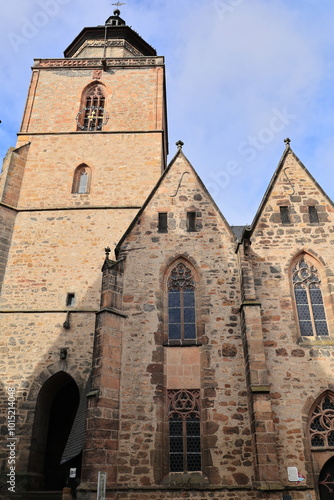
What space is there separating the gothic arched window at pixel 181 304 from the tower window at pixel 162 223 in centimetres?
117

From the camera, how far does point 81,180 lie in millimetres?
18234

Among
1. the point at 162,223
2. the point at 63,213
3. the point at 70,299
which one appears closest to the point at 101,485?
the point at 70,299

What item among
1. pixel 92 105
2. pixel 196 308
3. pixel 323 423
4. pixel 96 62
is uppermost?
pixel 96 62

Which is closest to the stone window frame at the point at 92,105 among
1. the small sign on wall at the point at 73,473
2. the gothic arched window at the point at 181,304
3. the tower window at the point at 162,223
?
the tower window at the point at 162,223

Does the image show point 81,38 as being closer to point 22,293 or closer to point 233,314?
point 22,293

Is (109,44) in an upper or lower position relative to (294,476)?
upper

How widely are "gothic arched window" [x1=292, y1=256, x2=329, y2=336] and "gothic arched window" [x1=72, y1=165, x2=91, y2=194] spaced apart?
901cm

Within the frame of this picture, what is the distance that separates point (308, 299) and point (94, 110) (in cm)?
1318

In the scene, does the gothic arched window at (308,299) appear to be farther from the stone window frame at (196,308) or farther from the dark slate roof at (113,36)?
the dark slate roof at (113,36)

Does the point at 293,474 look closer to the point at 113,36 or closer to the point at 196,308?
the point at 196,308

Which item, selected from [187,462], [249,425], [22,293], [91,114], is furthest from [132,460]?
[91,114]

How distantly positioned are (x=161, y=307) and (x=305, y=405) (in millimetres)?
4276

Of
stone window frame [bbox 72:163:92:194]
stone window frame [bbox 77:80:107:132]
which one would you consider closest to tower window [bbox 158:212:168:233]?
stone window frame [bbox 72:163:92:194]

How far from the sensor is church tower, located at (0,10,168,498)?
14.1 metres
